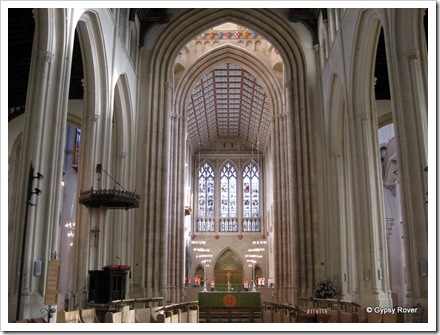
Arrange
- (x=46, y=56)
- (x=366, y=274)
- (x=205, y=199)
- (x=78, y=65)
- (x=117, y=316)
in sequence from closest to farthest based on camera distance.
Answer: (x=117, y=316), (x=46, y=56), (x=366, y=274), (x=78, y=65), (x=205, y=199)

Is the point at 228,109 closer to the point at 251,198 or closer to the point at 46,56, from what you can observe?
the point at 251,198

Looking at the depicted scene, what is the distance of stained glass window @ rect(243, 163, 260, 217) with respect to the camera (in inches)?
1734

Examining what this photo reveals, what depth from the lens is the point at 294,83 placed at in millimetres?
21250

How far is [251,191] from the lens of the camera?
44.5 metres

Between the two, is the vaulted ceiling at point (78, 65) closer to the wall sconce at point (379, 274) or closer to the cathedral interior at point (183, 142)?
the cathedral interior at point (183, 142)

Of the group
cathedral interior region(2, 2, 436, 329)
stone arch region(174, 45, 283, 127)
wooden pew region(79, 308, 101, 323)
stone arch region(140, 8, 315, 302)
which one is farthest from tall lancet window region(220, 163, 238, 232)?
wooden pew region(79, 308, 101, 323)

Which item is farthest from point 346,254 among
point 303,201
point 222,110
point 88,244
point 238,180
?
point 238,180

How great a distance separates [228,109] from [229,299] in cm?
2152

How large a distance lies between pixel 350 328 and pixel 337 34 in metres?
12.4

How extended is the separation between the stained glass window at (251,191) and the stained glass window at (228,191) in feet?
2.95

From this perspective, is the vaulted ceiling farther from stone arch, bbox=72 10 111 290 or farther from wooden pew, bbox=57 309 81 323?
wooden pew, bbox=57 309 81 323

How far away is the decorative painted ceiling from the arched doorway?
986 cm

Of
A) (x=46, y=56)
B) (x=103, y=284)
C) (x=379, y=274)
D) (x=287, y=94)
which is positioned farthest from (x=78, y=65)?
(x=379, y=274)

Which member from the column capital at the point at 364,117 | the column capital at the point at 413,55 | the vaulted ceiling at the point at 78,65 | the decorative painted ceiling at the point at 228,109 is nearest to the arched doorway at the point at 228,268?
the decorative painted ceiling at the point at 228,109
